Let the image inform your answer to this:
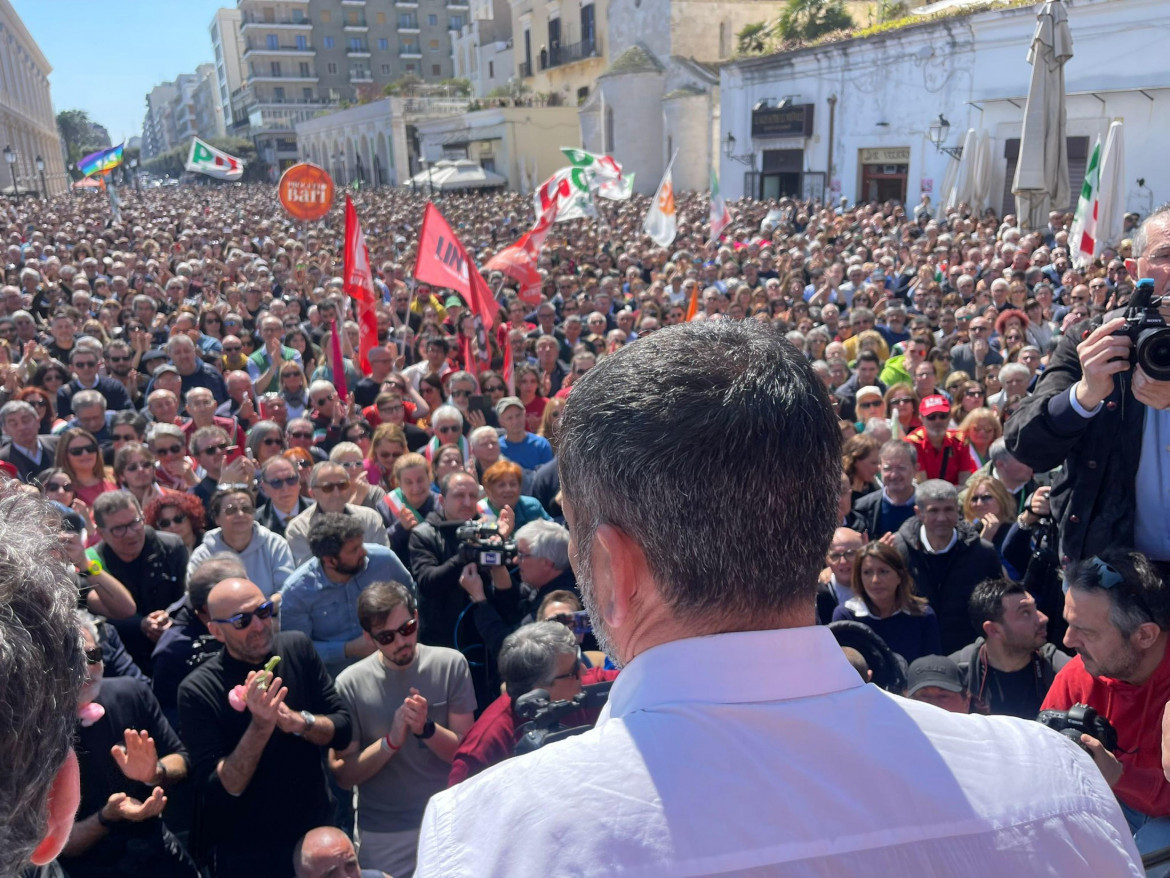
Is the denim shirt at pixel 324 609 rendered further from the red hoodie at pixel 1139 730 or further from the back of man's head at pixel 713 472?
the back of man's head at pixel 713 472

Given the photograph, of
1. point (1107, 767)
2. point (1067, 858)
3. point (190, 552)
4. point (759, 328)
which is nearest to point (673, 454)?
point (759, 328)

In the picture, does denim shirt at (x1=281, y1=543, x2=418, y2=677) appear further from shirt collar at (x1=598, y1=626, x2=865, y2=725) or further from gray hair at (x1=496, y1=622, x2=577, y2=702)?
shirt collar at (x1=598, y1=626, x2=865, y2=725)

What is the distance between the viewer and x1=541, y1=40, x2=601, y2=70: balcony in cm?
4350

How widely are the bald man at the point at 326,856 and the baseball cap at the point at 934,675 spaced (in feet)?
6.42

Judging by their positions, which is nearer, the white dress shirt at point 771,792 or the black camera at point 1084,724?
the white dress shirt at point 771,792

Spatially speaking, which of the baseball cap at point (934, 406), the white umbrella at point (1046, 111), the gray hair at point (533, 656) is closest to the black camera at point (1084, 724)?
the gray hair at point (533, 656)

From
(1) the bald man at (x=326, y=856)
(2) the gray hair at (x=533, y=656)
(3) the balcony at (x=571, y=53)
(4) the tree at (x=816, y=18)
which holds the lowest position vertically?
(1) the bald man at (x=326, y=856)

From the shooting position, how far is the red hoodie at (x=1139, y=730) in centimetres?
259

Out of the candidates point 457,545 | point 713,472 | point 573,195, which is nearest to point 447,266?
point 457,545

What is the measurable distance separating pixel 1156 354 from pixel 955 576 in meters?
2.46

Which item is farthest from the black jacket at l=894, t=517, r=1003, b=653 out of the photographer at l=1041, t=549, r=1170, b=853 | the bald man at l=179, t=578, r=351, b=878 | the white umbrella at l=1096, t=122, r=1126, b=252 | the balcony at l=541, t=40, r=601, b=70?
the balcony at l=541, t=40, r=601, b=70

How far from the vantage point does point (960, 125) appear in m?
19.8

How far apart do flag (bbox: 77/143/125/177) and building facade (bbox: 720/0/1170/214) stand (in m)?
17.8

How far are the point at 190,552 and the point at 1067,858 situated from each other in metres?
4.86
